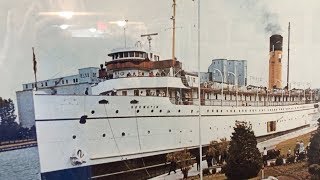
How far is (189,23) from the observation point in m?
2.24

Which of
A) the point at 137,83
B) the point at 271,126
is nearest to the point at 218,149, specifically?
the point at 271,126

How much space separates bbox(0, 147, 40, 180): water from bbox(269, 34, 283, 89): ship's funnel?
1551 millimetres

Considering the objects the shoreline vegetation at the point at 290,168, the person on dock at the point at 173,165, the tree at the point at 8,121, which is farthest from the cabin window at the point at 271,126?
the tree at the point at 8,121

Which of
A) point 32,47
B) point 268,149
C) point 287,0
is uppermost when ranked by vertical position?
point 287,0

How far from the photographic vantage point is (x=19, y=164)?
1815 millimetres

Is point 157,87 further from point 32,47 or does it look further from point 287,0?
point 287,0

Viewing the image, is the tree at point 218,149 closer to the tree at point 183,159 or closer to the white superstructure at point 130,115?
the white superstructure at point 130,115

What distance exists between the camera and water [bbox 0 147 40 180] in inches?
71.3

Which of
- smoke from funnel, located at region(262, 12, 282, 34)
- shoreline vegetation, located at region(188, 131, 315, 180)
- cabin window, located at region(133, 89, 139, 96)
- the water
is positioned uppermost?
smoke from funnel, located at region(262, 12, 282, 34)

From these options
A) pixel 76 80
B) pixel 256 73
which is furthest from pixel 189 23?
pixel 76 80

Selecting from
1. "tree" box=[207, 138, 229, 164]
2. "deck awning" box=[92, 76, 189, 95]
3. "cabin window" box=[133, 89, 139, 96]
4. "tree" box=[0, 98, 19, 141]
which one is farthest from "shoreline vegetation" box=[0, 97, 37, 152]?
"tree" box=[207, 138, 229, 164]

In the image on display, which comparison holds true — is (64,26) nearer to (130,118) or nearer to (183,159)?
(130,118)

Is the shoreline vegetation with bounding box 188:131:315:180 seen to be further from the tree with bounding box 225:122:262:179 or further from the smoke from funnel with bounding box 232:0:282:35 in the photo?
the smoke from funnel with bounding box 232:0:282:35

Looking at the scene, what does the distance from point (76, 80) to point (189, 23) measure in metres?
0.74
